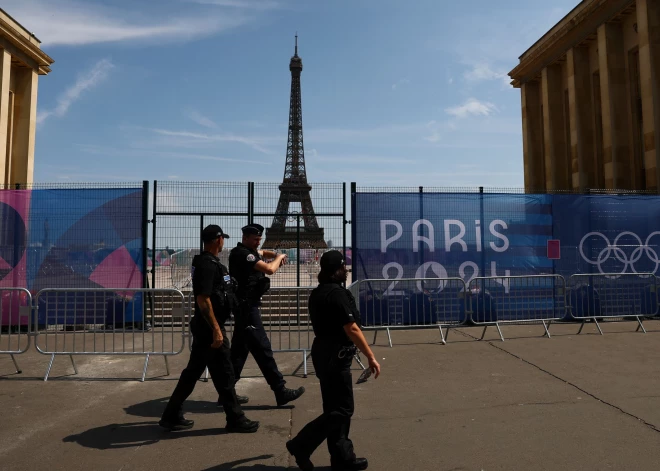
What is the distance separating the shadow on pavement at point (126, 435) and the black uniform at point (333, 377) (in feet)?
3.94

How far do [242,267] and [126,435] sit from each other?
5.68 feet

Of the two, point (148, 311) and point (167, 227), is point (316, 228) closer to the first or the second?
point (167, 227)

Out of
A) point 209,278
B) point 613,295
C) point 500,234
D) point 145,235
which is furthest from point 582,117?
point 209,278

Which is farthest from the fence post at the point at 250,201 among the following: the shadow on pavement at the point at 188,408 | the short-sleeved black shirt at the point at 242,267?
the shadow on pavement at the point at 188,408

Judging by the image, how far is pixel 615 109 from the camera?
62.0ft

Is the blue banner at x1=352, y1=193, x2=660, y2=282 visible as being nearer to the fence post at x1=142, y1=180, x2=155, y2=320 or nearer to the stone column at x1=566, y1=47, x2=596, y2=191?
the fence post at x1=142, y1=180, x2=155, y2=320

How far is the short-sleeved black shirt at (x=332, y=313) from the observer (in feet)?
10.2

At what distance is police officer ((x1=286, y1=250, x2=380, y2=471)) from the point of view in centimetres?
309

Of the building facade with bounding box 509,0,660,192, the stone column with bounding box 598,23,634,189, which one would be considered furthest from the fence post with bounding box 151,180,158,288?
the stone column with bounding box 598,23,634,189

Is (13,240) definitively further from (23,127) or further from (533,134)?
(533,134)

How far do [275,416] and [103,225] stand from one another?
6.51m

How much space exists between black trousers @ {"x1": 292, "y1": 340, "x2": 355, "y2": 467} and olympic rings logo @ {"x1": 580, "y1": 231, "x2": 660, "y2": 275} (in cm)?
871

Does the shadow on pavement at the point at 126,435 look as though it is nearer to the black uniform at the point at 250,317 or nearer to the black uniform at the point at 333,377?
the black uniform at the point at 250,317

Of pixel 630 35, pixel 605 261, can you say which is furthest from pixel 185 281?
pixel 630 35
